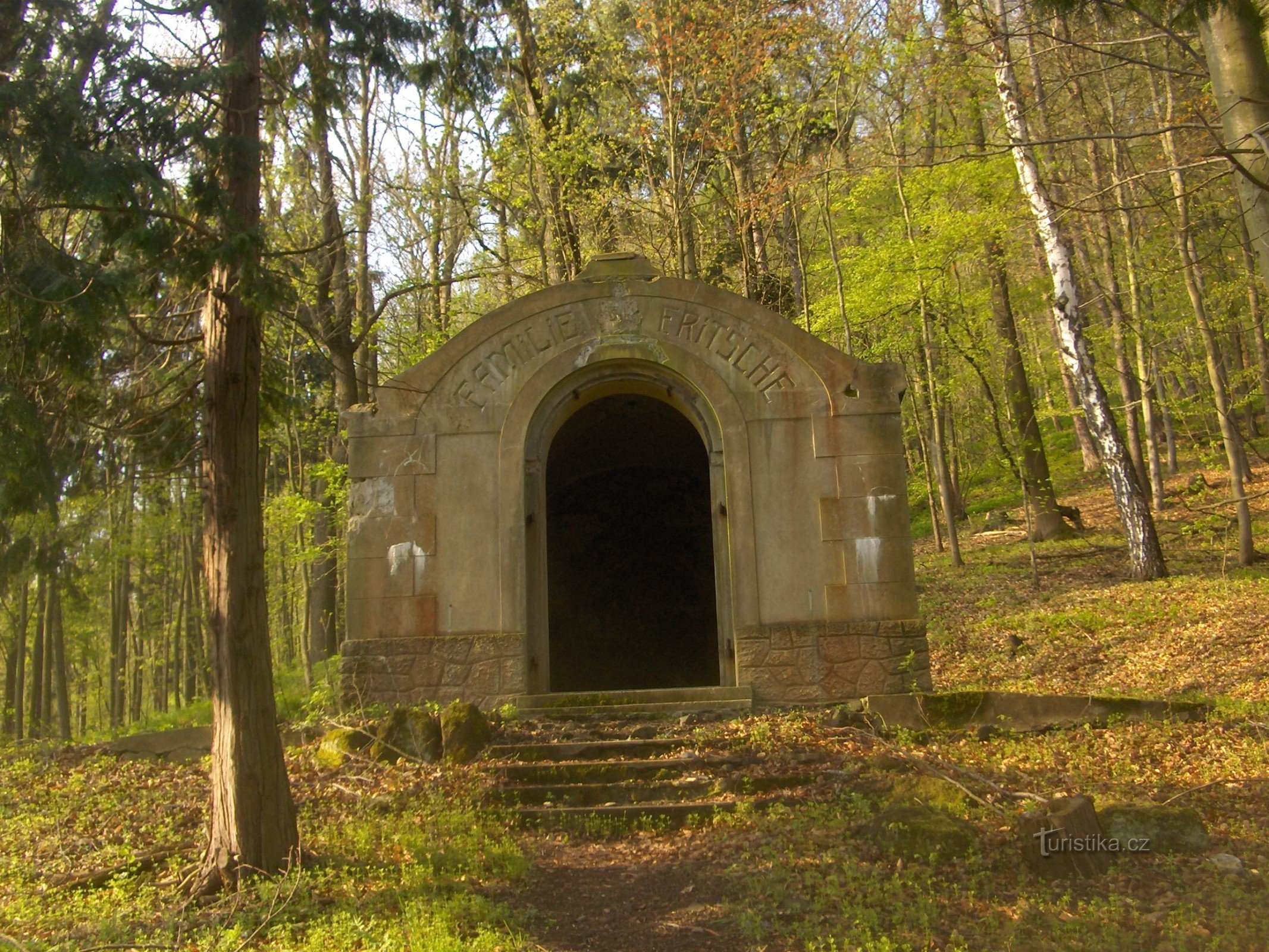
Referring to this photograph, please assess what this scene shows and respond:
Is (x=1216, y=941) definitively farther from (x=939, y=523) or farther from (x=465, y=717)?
(x=939, y=523)

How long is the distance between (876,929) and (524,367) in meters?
5.85

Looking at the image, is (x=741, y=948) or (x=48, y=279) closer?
(x=741, y=948)

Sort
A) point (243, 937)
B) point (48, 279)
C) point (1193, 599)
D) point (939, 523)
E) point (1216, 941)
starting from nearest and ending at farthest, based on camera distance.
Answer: point (1216, 941)
point (243, 937)
point (48, 279)
point (1193, 599)
point (939, 523)

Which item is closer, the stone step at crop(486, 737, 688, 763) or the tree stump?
the tree stump

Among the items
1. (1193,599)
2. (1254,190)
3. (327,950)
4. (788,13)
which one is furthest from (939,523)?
(327,950)

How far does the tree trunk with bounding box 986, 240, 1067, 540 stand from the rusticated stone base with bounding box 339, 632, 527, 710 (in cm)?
1027

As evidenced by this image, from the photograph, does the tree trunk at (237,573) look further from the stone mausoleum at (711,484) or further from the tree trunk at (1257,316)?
the tree trunk at (1257,316)

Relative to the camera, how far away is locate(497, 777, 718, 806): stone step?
679cm

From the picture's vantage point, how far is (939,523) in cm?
1994

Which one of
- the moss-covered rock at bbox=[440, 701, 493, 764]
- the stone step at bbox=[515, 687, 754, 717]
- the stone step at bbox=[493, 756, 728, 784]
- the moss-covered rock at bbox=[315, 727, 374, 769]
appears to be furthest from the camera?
the stone step at bbox=[515, 687, 754, 717]

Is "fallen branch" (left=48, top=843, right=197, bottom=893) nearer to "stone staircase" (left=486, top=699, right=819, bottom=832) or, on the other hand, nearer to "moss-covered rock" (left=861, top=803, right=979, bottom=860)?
"stone staircase" (left=486, top=699, right=819, bottom=832)

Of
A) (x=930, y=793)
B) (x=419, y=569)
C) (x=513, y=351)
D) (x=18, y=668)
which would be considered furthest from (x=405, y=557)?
(x=18, y=668)

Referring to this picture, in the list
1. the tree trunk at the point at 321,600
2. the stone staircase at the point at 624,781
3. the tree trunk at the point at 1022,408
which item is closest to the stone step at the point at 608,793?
the stone staircase at the point at 624,781

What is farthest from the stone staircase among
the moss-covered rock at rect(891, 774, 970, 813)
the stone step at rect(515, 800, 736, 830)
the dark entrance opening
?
the dark entrance opening
